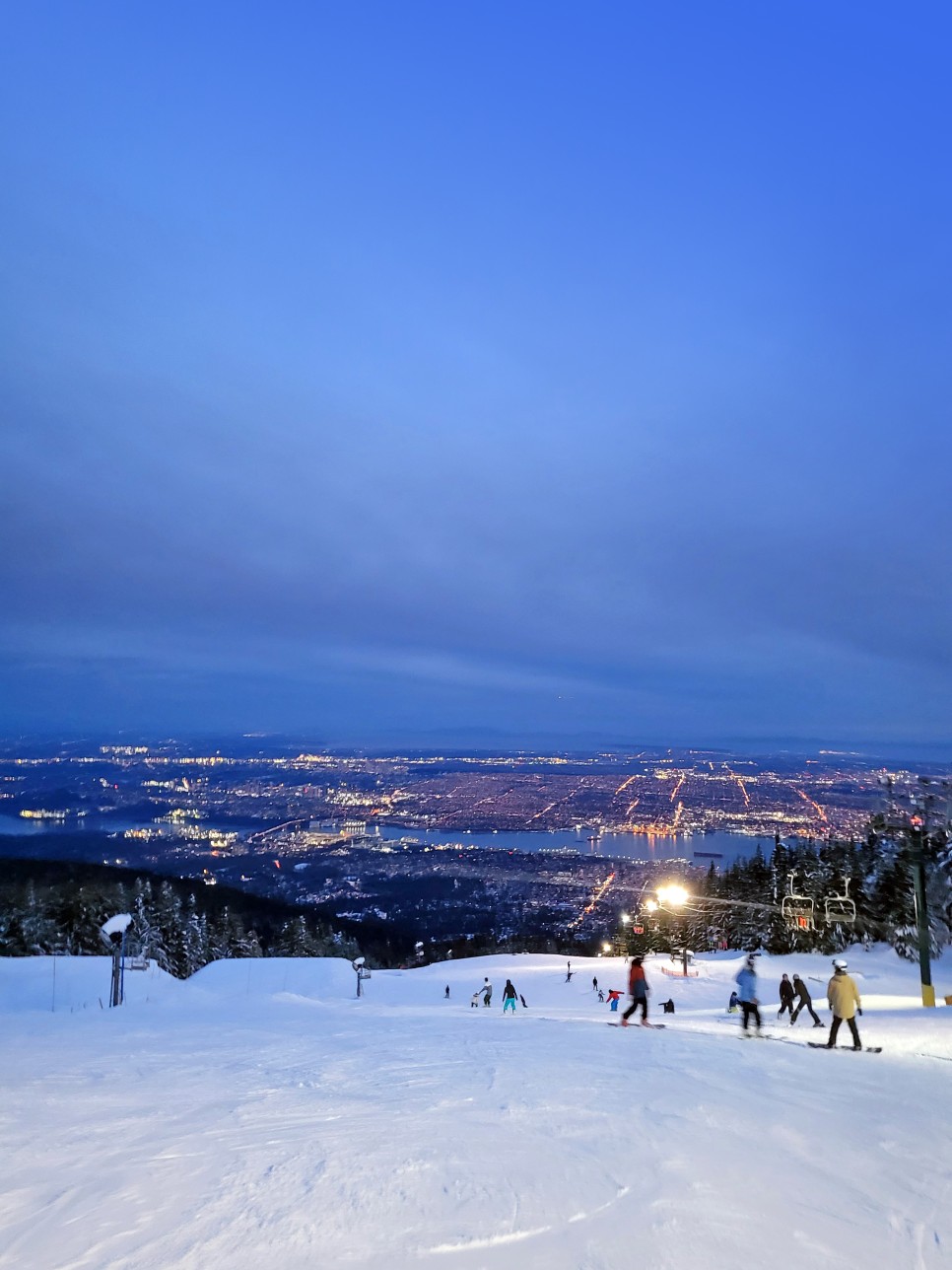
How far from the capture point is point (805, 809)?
66.4 m

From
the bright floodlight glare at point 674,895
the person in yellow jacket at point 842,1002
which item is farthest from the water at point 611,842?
the person in yellow jacket at point 842,1002

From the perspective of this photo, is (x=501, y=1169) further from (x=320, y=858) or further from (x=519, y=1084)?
(x=320, y=858)

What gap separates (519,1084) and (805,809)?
66.5 metres

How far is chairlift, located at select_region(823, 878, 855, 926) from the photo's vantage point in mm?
22331

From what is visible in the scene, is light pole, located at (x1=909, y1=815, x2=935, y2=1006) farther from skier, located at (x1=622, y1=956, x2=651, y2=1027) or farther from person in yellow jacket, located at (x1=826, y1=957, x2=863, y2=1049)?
skier, located at (x1=622, y1=956, x2=651, y2=1027)

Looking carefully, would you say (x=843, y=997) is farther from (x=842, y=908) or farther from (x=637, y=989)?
(x=842, y=908)

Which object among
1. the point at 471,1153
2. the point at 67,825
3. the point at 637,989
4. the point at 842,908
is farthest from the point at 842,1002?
the point at 67,825

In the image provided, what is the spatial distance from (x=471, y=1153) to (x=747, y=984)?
9.39 metres

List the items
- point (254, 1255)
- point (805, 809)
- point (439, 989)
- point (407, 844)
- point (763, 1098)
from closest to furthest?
1. point (254, 1255)
2. point (763, 1098)
3. point (439, 989)
4. point (805, 809)
5. point (407, 844)

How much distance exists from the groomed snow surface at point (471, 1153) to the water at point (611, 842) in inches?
2958

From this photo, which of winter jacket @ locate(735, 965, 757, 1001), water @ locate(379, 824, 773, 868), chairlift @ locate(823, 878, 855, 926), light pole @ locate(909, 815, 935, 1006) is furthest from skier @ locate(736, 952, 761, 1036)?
water @ locate(379, 824, 773, 868)

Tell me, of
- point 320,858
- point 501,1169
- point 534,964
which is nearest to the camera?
point 501,1169

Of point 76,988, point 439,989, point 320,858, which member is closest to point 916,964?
point 439,989

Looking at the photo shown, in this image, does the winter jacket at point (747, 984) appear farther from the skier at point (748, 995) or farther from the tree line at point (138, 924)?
the tree line at point (138, 924)
